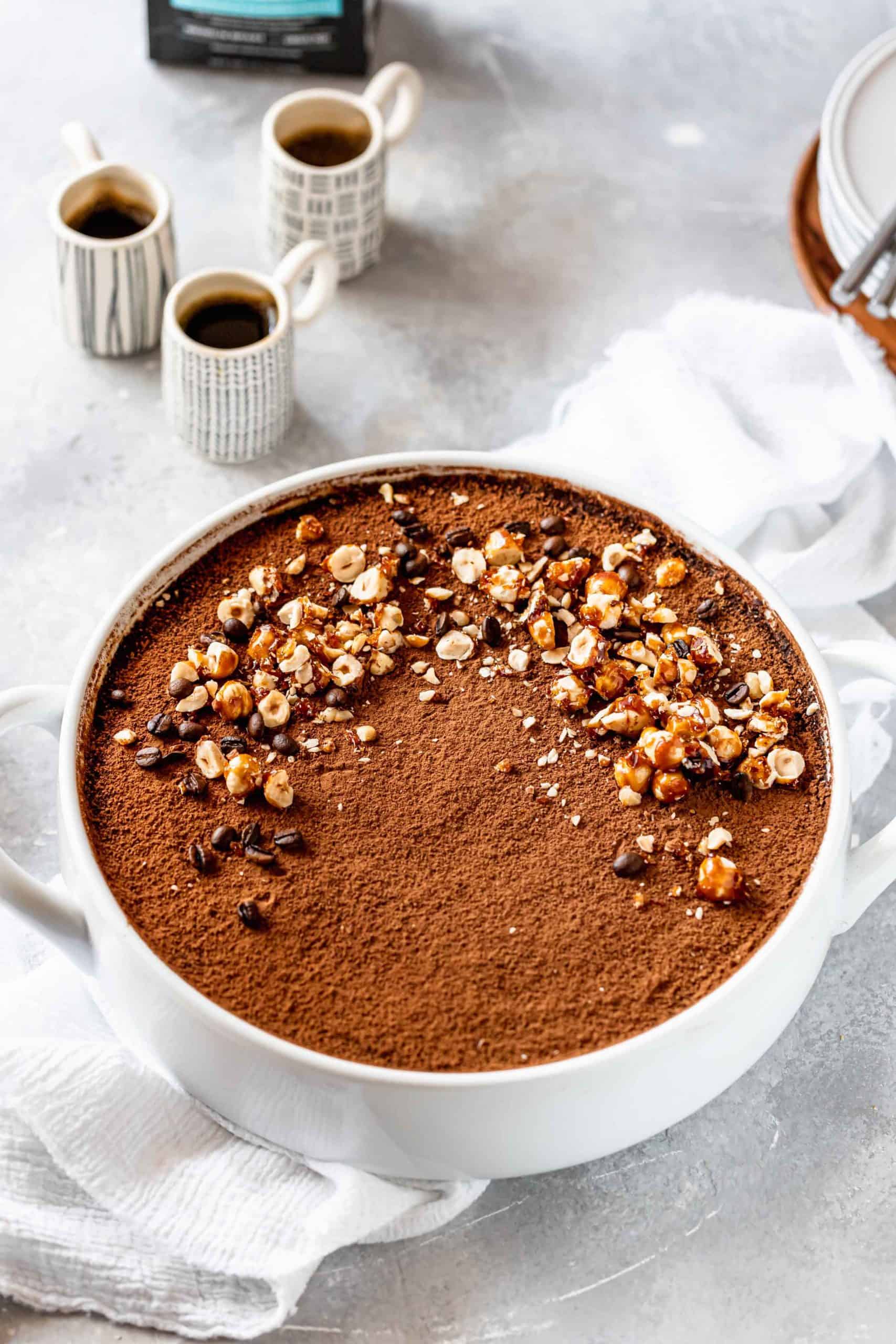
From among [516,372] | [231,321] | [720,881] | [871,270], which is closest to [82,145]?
[231,321]

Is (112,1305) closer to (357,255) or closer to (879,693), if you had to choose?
(879,693)

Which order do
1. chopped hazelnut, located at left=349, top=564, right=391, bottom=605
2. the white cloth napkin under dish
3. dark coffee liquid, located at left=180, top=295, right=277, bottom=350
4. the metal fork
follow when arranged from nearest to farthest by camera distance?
1. the white cloth napkin under dish
2. chopped hazelnut, located at left=349, top=564, right=391, bottom=605
3. the metal fork
4. dark coffee liquid, located at left=180, top=295, right=277, bottom=350

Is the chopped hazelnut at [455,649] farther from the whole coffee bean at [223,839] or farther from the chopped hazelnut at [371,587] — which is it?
the whole coffee bean at [223,839]

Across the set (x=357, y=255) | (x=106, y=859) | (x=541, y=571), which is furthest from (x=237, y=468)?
(x=106, y=859)

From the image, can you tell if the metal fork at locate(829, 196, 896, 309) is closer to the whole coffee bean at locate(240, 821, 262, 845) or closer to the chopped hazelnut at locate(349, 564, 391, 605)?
the chopped hazelnut at locate(349, 564, 391, 605)

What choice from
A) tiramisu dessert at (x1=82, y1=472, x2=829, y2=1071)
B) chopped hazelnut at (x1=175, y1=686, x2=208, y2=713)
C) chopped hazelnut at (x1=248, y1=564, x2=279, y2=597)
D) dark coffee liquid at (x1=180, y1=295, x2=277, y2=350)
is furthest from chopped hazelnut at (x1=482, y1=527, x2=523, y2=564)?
dark coffee liquid at (x1=180, y1=295, x2=277, y2=350)

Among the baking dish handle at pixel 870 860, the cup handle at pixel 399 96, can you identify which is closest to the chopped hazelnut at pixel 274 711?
the baking dish handle at pixel 870 860
